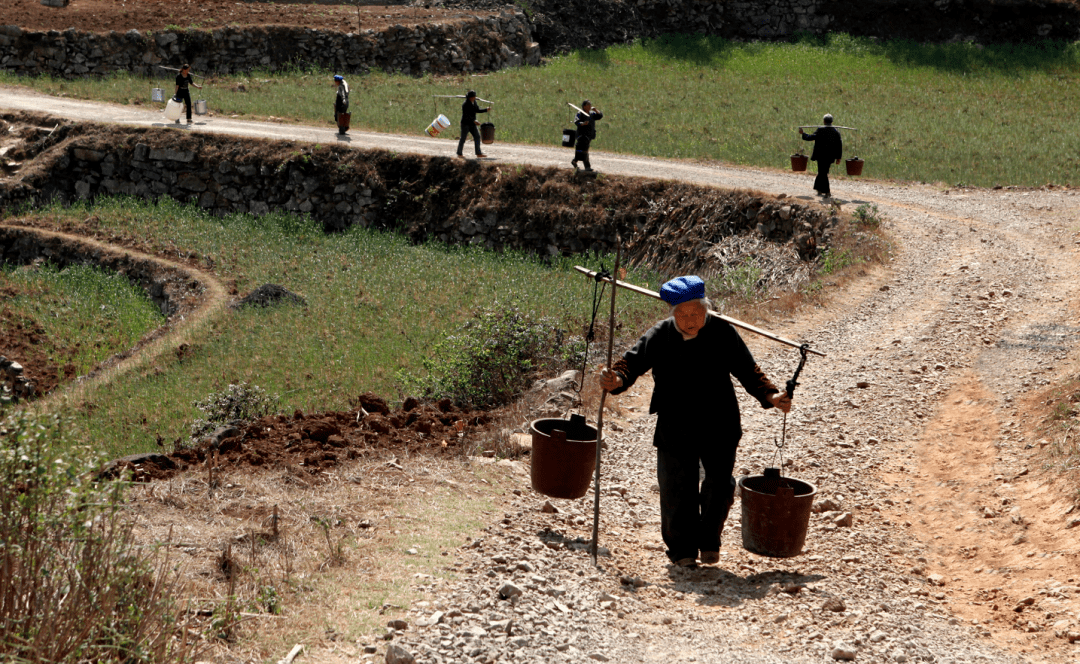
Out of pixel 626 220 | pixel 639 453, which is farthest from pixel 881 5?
pixel 639 453

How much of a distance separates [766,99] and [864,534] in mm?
27884

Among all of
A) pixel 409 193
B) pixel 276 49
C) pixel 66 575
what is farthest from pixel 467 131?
pixel 66 575

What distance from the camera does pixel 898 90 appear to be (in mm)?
34281

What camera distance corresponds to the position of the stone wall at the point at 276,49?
31.0 meters

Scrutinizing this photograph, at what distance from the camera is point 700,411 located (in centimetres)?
624

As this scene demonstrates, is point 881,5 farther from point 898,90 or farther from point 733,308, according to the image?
point 733,308

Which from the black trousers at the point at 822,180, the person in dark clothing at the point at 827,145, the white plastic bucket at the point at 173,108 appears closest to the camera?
the person in dark clothing at the point at 827,145

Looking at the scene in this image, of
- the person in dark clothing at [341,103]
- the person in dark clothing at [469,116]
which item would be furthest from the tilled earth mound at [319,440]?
the person in dark clothing at [341,103]

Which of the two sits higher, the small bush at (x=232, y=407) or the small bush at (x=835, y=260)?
the small bush at (x=835, y=260)

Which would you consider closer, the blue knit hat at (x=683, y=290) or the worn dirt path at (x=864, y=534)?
the worn dirt path at (x=864, y=534)

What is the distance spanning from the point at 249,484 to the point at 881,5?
4055 centimetres

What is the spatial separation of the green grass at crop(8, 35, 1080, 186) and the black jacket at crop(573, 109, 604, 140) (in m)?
5.29

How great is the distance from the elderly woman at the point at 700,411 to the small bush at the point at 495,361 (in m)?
5.34

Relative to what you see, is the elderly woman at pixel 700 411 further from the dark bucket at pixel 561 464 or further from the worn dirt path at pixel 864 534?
the dark bucket at pixel 561 464
